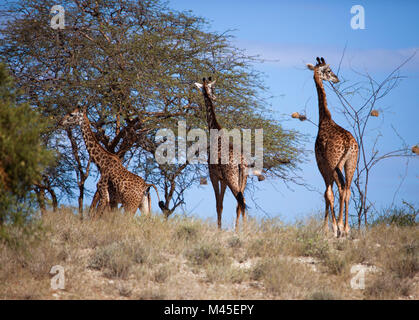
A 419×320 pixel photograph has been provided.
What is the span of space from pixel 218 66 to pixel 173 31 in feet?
5.72

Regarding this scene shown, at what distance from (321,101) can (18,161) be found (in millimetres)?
5905

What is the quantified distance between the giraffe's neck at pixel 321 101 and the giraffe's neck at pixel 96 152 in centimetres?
448

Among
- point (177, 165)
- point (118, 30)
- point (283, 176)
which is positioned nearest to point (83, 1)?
point (118, 30)

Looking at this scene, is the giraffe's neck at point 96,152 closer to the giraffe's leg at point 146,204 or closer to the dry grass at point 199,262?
the giraffe's leg at point 146,204

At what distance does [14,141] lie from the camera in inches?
255

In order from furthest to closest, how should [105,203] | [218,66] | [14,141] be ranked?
[218,66] < [105,203] < [14,141]

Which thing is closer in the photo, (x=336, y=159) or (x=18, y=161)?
(x=18, y=161)

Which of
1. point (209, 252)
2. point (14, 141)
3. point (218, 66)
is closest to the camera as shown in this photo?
point (14, 141)

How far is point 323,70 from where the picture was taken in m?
9.97

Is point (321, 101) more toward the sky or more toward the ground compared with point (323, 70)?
more toward the ground

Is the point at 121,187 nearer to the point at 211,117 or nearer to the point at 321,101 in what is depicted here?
the point at 211,117

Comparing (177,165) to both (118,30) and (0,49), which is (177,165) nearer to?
(118,30)

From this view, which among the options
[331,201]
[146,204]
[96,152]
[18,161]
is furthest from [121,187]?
[331,201]
